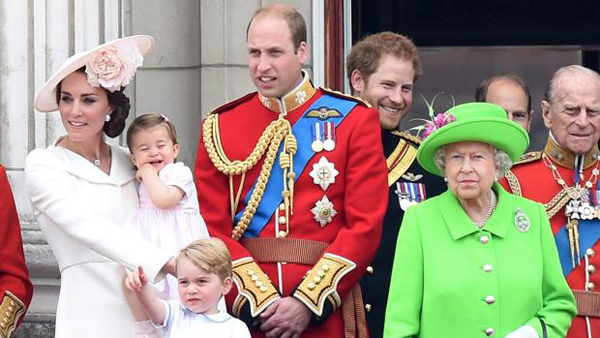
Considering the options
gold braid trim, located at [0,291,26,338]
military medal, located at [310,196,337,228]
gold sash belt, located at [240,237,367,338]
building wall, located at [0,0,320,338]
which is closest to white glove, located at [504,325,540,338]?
gold sash belt, located at [240,237,367,338]

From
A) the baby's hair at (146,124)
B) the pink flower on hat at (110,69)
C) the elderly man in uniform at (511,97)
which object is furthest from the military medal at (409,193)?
the pink flower on hat at (110,69)

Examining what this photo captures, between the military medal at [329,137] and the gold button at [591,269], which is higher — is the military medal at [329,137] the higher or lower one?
the higher one

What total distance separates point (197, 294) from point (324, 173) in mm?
873

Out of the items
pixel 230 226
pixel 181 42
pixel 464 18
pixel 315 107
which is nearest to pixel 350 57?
pixel 315 107

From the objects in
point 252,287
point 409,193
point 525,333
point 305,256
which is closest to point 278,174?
point 305,256

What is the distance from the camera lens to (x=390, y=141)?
22.3 feet

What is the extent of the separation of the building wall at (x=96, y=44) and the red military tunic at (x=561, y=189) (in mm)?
1820

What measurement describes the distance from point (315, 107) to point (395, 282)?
3.00ft

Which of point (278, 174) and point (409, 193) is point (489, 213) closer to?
point (409, 193)

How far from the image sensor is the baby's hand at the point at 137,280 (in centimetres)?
581

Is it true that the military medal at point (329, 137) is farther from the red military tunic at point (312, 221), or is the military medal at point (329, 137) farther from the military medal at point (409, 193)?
the military medal at point (409, 193)

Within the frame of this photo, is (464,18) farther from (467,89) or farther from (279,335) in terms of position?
(279,335)

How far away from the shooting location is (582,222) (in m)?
6.48

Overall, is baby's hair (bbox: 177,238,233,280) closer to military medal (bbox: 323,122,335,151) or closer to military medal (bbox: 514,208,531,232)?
military medal (bbox: 323,122,335,151)
